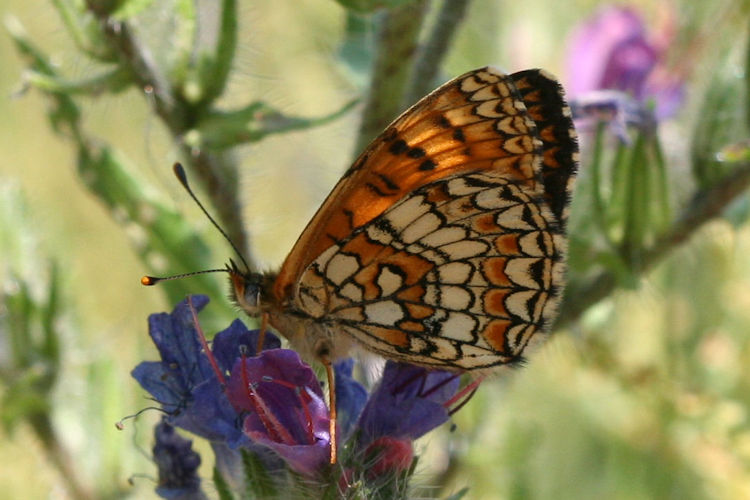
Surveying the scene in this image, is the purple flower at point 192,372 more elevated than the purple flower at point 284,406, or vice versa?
the purple flower at point 192,372

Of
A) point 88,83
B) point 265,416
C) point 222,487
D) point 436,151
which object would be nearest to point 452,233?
point 436,151

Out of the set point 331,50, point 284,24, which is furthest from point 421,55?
point 284,24

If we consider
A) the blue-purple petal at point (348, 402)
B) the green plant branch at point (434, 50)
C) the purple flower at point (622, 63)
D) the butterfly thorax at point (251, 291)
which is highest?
the green plant branch at point (434, 50)

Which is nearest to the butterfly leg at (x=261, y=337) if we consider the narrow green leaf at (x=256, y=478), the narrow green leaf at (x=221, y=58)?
the narrow green leaf at (x=256, y=478)

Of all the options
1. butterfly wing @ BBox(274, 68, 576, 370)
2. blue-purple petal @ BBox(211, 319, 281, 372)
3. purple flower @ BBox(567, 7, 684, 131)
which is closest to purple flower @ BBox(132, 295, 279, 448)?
blue-purple petal @ BBox(211, 319, 281, 372)

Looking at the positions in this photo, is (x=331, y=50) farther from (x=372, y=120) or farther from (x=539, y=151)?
(x=539, y=151)

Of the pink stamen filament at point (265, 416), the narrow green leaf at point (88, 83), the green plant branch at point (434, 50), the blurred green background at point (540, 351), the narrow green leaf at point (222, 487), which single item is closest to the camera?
the pink stamen filament at point (265, 416)

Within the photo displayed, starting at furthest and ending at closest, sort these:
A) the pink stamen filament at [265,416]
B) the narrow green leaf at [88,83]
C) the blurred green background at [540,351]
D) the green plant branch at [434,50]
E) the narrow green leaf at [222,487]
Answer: the blurred green background at [540,351], the green plant branch at [434,50], the narrow green leaf at [88,83], the narrow green leaf at [222,487], the pink stamen filament at [265,416]

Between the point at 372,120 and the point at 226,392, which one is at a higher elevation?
the point at 372,120

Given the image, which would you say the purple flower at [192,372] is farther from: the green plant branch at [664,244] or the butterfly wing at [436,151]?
A: the green plant branch at [664,244]
